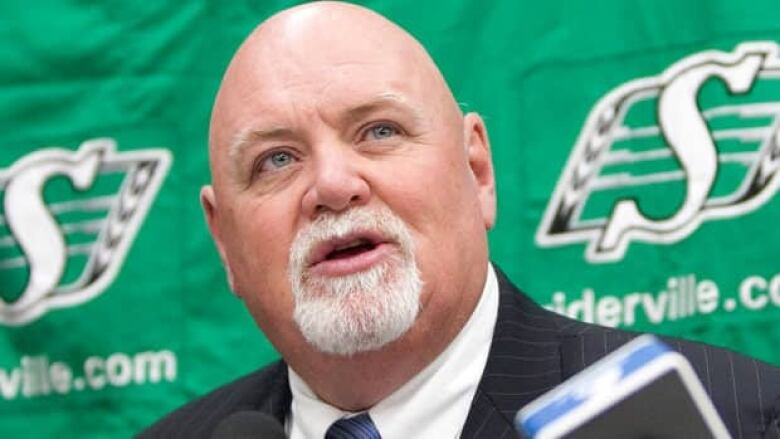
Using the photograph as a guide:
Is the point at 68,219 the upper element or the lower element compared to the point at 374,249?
lower

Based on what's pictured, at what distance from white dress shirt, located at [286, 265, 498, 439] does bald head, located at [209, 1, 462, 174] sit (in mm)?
302

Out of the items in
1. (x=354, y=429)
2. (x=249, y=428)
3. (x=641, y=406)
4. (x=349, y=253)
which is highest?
(x=641, y=406)

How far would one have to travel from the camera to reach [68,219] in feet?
8.50

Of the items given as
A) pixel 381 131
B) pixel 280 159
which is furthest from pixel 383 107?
pixel 280 159

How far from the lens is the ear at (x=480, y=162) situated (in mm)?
1919

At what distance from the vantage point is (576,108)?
2785 millimetres

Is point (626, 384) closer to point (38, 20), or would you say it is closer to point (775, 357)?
point (38, 20)

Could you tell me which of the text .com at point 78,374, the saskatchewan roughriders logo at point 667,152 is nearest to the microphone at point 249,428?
the text .com at point 78,374

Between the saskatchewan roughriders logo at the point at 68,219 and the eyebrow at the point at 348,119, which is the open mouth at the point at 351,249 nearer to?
the eyebrow at the point at 348,119

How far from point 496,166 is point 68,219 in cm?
84

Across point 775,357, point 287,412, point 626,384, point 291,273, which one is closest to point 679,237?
point 775,357

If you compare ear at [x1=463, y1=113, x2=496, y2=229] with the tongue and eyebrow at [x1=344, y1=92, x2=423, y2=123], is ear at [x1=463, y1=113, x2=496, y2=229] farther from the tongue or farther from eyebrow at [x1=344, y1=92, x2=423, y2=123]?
the tongue

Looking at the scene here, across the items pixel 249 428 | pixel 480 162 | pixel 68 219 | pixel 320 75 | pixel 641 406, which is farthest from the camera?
pixel 68 219

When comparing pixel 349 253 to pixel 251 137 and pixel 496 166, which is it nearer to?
pixel 251 137
